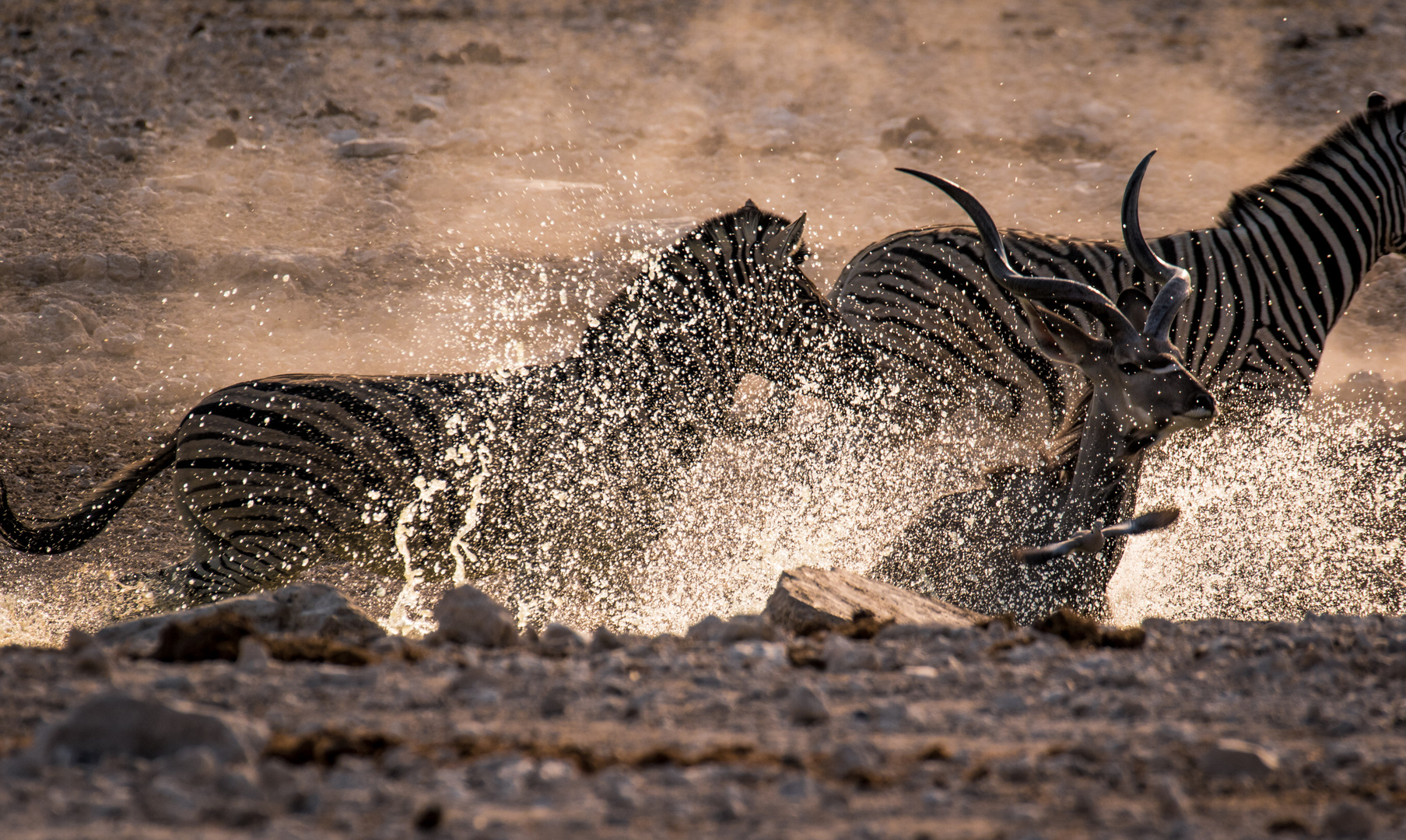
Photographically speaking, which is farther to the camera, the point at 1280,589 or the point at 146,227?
the point at 146,227

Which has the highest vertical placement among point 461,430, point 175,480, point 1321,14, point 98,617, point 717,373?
point 1321,14

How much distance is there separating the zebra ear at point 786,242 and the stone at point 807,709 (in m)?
4.69

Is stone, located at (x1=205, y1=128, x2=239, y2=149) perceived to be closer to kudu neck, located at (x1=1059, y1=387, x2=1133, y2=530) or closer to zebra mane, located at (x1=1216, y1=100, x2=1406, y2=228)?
zebra mane, located at (x1=1216, y1=100, x2=1406, y2=228)

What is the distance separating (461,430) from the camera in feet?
21.6

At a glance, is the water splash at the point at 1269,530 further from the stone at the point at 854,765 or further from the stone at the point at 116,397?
the stone at the point at 116,397

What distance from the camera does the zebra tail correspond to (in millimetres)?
6629

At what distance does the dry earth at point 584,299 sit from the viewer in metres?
2.64

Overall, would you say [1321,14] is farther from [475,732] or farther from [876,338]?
[475,732]

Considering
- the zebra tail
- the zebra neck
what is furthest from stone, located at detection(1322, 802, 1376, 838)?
the zebra neck

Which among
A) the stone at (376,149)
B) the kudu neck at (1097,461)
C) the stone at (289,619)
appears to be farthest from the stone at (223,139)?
the kudu neck at (1097,461)

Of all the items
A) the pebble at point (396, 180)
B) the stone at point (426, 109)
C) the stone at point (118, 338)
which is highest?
the stone at point (426, 109)

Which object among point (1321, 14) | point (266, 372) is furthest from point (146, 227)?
point (1321, 14)

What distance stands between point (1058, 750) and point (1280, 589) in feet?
16.1

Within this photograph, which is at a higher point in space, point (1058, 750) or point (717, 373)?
point (717, 373)
